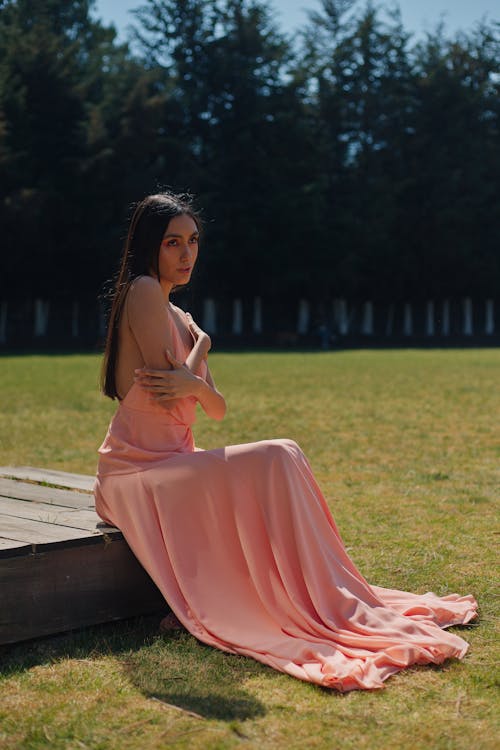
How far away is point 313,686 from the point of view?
3.47 metres

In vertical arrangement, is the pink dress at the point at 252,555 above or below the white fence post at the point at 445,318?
below

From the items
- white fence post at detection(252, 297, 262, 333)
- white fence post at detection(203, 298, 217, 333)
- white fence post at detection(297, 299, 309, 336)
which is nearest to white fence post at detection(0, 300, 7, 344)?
white fence post at detection(203, 298, 217, 333)

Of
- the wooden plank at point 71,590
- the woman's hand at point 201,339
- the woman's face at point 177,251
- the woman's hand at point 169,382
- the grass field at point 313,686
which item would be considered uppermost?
the woman's face at point 177,251

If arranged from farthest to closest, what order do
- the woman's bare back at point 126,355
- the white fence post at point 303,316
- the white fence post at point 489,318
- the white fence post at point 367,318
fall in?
the white fence post at point 489,318
the white fence post at point 367,318
the white fence post at point 303,316
the woman's bare back at point 126,355

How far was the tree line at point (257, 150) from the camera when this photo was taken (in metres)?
37.4

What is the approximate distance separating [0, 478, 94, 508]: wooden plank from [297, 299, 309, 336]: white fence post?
4177 cm

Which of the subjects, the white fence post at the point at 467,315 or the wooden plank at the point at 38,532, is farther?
the white fence post at the point at 467,315

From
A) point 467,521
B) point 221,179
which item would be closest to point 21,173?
point 221,179

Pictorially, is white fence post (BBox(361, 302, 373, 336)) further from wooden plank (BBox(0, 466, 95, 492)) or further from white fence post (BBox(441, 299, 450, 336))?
wooden plank (BBox(0, 466, 95, 492))

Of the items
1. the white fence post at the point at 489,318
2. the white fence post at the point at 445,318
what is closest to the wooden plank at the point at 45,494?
the white fence post at the point at 445,318

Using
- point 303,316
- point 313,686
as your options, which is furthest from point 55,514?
point 303,316

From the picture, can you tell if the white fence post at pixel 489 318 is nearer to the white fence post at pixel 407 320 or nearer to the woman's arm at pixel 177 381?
the white fence post at pixel 407 320

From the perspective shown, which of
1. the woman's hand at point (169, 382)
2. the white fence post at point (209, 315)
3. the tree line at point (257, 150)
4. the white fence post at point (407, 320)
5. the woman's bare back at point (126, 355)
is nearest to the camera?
the woman's hand at point (169, 382)

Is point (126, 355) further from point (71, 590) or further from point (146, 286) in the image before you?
point (71, 590)
